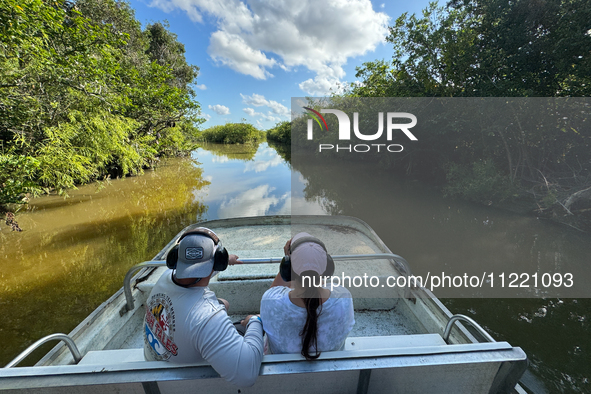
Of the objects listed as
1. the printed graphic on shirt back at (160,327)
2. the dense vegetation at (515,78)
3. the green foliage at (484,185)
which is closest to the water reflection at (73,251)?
the printed graphic on shirt back at (160,327)

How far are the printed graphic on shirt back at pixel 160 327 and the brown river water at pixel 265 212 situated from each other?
345cm

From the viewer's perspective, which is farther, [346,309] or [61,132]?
[61,132]

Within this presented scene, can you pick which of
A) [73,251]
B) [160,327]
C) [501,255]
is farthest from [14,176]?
[501,255]

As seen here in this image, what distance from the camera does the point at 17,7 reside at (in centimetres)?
454

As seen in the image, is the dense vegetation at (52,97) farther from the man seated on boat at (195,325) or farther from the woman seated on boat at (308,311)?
the woman seated on boat at (308,311)

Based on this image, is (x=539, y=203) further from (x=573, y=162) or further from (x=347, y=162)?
(x=347, y=162)

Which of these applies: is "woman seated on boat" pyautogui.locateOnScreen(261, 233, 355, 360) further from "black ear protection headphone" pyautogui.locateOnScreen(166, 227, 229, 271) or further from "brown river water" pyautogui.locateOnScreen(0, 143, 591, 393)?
"brown river water" pyautogui.locateOnScreen(0, 143, 591, 393)

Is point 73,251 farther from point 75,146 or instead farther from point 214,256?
point 214,256

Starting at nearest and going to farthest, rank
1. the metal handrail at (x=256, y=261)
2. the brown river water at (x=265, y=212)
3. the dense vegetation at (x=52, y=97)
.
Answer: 1. the metal handrail at (x=256, y=261)
2. the brown river water at (x=265, y=212)
3. the dense vegetation at (x=52, y=97)

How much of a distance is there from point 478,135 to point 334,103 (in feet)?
46.7

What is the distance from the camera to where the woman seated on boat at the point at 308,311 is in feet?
3.95

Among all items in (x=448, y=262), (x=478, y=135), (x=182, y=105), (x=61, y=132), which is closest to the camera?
(x=448, y=262)

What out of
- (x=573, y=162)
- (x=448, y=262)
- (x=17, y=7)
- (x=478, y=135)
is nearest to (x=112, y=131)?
(x=17, y=7)

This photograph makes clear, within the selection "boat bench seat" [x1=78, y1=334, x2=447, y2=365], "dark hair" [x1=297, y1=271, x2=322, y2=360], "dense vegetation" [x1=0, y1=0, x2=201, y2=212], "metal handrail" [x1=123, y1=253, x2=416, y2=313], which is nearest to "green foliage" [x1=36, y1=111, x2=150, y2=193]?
"dense vegetation" [x1=0, y1=0, x2=201, y2=212]
